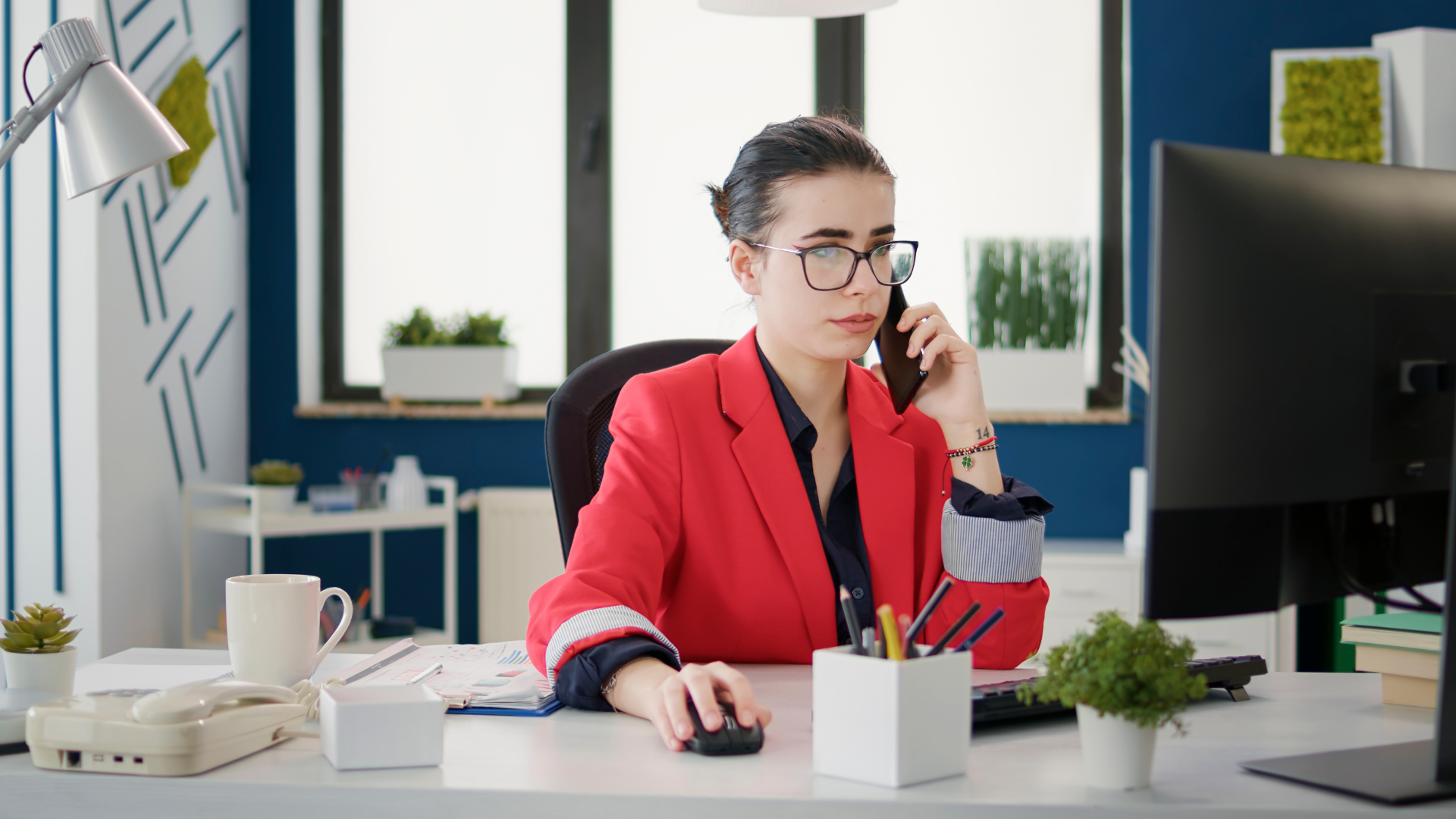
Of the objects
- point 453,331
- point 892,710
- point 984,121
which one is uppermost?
point 984,121

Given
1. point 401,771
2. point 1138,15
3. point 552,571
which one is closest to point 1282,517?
point 401,771

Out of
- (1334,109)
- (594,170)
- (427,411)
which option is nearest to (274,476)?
(427,411)

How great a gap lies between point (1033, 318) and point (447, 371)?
5.85ft

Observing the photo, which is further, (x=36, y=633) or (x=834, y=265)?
(x=834, y=265)

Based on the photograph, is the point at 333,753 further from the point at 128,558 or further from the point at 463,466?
the point at 463,466

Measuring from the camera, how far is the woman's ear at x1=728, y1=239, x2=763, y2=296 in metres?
1.48

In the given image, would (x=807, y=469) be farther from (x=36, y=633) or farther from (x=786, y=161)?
(x=36, y=633)

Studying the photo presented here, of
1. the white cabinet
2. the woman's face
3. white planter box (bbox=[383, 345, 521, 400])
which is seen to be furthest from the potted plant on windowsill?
the woman's face

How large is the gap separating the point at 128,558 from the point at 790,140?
90.9 inches

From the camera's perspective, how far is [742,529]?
135 centimetres

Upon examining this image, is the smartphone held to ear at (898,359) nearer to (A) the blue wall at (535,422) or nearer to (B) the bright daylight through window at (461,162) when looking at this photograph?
(A) the blue wall at (535,422)

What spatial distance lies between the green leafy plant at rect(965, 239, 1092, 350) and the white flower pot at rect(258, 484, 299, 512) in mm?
1998

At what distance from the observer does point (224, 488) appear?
9.76ft

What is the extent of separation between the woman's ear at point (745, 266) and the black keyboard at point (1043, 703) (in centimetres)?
65
